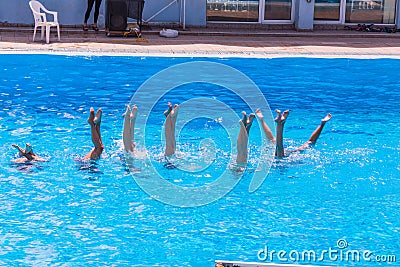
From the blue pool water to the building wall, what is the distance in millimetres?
4860

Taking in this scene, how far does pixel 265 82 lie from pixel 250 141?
142 inches

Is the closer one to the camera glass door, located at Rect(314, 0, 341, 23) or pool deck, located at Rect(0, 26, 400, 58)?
pool deck, located at Rect(0, 26, 400, 58)

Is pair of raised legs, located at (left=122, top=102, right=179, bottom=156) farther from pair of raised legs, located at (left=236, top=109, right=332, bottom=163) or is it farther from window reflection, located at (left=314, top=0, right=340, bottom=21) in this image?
window reflection, located at (left=314, top=0, right=340, bottom=21)

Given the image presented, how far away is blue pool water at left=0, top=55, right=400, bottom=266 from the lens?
6691 millimetres

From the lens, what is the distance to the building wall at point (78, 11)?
17.5m

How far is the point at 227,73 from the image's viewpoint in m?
14.0

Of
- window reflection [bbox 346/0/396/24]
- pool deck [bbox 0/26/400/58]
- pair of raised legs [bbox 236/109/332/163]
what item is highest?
window reflection [bbox 346/0/396/24]

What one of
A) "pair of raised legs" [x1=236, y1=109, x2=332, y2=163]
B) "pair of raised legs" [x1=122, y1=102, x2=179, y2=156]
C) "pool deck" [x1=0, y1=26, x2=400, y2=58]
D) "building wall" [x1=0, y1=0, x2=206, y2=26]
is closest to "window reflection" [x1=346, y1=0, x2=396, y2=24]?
"pool deck" [x1=0, y1=26, x2=400, y2=58]

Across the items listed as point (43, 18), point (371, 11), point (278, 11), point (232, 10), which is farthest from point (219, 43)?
point (371, 11)

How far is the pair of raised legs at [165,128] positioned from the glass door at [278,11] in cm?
1046

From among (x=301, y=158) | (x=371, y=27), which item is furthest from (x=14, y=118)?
(x=371, y=27)

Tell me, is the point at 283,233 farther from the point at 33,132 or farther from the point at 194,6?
the point at 194,6

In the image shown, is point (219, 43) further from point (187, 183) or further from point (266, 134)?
point (187, 183)

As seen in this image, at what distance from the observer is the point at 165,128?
886cm
